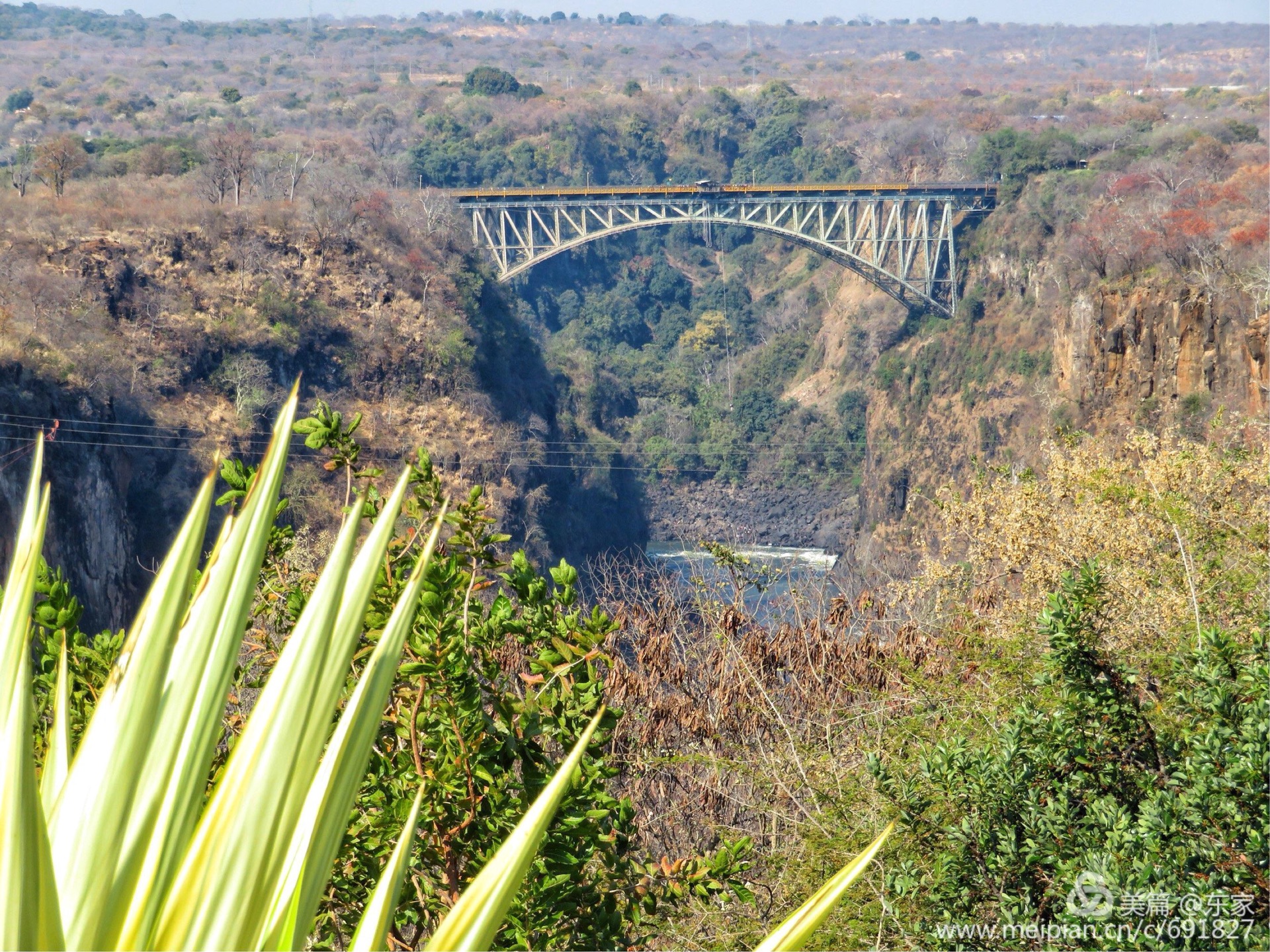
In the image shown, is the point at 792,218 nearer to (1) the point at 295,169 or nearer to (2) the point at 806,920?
(1) the point at 295,169

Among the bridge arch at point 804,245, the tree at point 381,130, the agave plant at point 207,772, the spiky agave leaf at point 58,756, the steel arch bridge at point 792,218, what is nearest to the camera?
the agave plant at point 207,772

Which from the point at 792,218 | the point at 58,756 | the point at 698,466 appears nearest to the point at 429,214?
the point at 792,218

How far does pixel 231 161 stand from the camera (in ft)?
132

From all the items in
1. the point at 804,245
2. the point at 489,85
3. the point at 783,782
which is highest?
the point at 489,85

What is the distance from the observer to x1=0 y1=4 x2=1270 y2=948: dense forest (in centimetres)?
290

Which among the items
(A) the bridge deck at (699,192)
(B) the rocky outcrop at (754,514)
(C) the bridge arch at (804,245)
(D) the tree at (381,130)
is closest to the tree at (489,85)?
(D) the tree at (381,130)

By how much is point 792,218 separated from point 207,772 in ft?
154

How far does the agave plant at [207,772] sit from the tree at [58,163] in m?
38.7

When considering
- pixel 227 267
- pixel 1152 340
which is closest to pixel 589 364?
pixel 227 267

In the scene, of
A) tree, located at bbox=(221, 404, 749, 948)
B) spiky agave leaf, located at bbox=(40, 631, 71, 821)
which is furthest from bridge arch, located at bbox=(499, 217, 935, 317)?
spiky agave leaf, located at bbox=(40, 631, 71, 821)

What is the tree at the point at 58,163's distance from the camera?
122ft

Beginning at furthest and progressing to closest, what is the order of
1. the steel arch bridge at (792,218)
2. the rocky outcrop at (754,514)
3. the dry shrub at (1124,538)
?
the rocky outcrop at (754,514) → the steel arch bridge at (792,218) → the dry shrub at (1124,538)

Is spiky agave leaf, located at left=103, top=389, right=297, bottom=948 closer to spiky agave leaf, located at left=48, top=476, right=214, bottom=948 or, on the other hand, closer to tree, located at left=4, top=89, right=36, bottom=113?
spiky agave leaf, located at left=48, top=476, right=214, bottom=948

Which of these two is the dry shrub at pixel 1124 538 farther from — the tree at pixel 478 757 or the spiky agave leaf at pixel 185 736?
the spiky agave leaf at pixel 185 736
